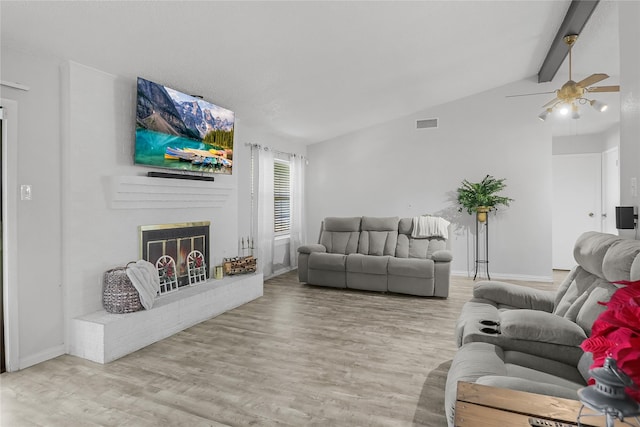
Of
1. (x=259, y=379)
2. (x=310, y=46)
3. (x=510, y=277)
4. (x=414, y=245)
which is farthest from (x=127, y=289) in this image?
(x=510, y=277)

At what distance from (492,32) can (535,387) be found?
3.87 meters

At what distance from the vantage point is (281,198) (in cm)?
639

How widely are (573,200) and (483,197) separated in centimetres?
203

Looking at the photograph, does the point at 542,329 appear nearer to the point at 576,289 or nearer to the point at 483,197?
the point at 576,289

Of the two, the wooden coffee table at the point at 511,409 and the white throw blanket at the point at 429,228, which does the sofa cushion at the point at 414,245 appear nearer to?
the white throw blanket at the point at 429,228

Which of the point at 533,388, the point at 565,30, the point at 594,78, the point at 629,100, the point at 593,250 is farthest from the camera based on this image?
the point at 565,30

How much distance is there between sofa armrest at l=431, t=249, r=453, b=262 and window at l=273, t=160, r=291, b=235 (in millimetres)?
2642

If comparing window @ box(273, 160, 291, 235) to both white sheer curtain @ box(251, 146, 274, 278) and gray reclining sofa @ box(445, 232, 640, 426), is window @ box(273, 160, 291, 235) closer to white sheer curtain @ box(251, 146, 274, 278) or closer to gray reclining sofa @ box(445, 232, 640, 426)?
white sheer curtain @ box(251, 146, 274, 278)

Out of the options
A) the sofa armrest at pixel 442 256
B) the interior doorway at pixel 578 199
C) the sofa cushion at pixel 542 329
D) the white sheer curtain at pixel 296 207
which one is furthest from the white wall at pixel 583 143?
the sofa cushion at pixel 542 329

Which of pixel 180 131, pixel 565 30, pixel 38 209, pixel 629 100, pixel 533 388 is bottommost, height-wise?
pixel 533 388

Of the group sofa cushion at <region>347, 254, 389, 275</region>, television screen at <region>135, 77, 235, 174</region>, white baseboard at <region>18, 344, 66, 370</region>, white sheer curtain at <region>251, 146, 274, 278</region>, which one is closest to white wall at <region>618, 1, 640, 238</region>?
sofa cushion at <region>347, 254, 389, 275</region>

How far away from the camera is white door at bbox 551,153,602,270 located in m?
6.35

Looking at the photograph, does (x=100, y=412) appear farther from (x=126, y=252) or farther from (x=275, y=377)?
(x=126, y=252)

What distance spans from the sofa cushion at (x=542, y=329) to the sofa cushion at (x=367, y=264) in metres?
2.96
